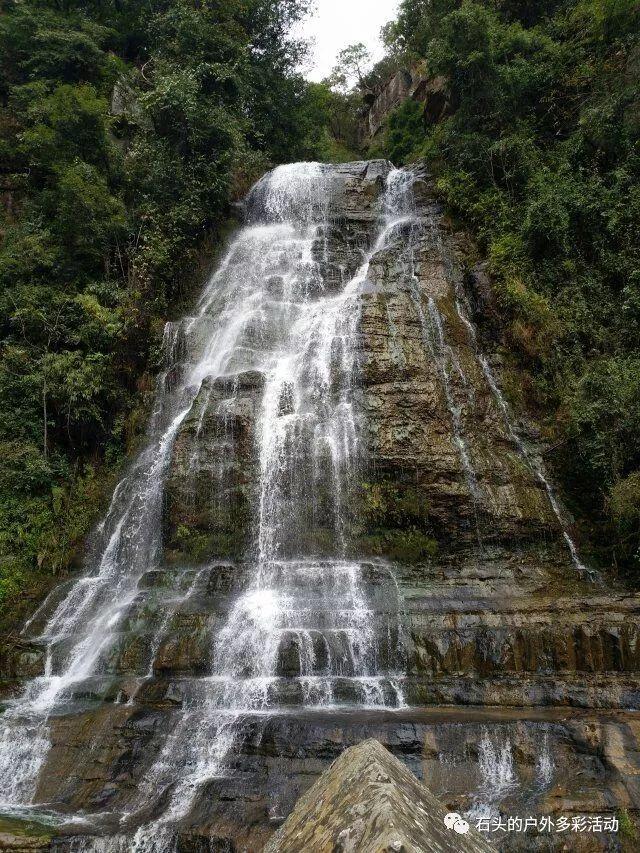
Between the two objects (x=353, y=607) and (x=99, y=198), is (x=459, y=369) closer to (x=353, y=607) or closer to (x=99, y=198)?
(x=353, y=607)

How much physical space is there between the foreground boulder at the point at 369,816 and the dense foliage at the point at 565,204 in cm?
836

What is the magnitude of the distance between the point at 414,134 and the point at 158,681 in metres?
27.7

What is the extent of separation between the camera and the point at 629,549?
9.90 metres

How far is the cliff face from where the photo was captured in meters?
6.12

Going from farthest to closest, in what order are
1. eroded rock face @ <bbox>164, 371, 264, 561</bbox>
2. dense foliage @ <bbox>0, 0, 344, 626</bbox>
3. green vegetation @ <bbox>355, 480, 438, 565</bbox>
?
dense foliage @ <bbox>0, 0, 344, 626</bbox> < eroded rock face @ <bbox>164, 371, 264, 561</bbox> < green vegetation @ <bbox>355, 480, 438, 565</bbox>

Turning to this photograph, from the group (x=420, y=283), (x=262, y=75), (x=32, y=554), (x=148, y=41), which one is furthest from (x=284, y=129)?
(x=32, y=554)

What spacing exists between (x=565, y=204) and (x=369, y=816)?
15473mm

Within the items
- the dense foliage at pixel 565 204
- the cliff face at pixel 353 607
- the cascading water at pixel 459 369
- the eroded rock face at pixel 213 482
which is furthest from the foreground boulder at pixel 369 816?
the cascading water at pixel 459 369

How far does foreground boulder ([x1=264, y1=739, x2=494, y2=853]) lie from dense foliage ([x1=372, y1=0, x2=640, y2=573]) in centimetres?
836

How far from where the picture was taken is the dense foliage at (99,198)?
1348 centimetres

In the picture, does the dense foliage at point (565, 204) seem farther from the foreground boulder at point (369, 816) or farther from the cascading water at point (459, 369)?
the foreground boulder at point (369, 816)

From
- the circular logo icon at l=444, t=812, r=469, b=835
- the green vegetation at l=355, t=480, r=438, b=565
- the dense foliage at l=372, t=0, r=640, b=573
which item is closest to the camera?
the circular logo icon at l=444, t=812, r=469, b=835

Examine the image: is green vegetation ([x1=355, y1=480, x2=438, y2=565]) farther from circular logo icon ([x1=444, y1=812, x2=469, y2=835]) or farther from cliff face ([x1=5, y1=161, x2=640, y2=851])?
circular logo icon ([x1=444, y1=812, x2=469, y2=835])

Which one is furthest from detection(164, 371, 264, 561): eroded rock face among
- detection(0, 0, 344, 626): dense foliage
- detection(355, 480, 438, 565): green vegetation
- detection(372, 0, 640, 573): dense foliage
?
detection(372, 0, 640, 573): dense foliage
